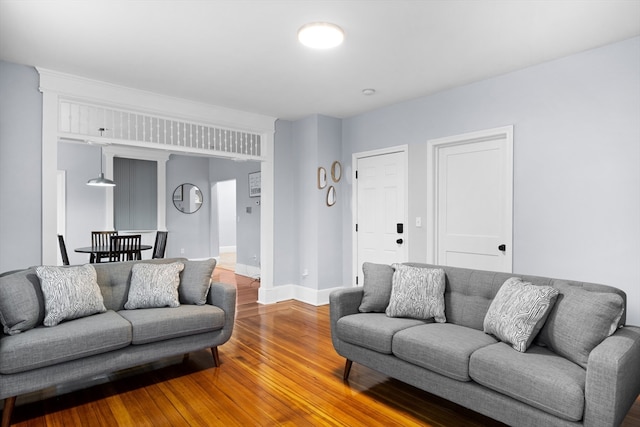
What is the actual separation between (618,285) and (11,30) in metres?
5.01

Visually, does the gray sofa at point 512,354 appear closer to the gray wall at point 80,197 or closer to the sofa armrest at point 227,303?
the sofa armrest at point 227,303

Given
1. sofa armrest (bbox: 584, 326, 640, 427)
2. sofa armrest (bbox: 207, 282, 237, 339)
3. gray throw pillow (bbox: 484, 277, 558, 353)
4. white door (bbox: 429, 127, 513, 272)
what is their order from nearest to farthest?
sofa armrest (bbox: 584, 326, 640, 427) → gray throw pillow (bbox: 484, 277, 558, 353) → sofa armrest (bbox: 207, 282, 237, 339) → white door (bbox: 429, 127, 513, 272)

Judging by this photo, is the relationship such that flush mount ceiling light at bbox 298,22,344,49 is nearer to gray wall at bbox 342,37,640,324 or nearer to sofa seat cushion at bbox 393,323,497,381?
gray wall at bbox 342,37,640,324

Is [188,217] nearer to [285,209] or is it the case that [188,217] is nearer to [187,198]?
[187,198]

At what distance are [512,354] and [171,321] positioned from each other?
88.8 inches

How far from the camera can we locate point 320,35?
9.15ft

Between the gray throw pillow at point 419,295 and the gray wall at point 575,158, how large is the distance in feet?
4.32

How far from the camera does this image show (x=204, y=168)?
8789 mm

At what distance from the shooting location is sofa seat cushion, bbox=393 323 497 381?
2.13 metres

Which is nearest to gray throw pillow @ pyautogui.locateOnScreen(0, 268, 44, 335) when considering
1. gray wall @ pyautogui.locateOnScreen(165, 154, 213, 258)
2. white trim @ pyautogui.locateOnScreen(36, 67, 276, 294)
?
white trim @ pyautogui.locateOnScreen(36, 67, 276, 294)

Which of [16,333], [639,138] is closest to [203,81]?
[16,333]

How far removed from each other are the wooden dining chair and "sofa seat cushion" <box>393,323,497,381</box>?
4107mm

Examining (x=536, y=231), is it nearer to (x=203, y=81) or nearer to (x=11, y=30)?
(x=203, y=81)

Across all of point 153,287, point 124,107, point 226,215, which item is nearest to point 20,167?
point 124,107
